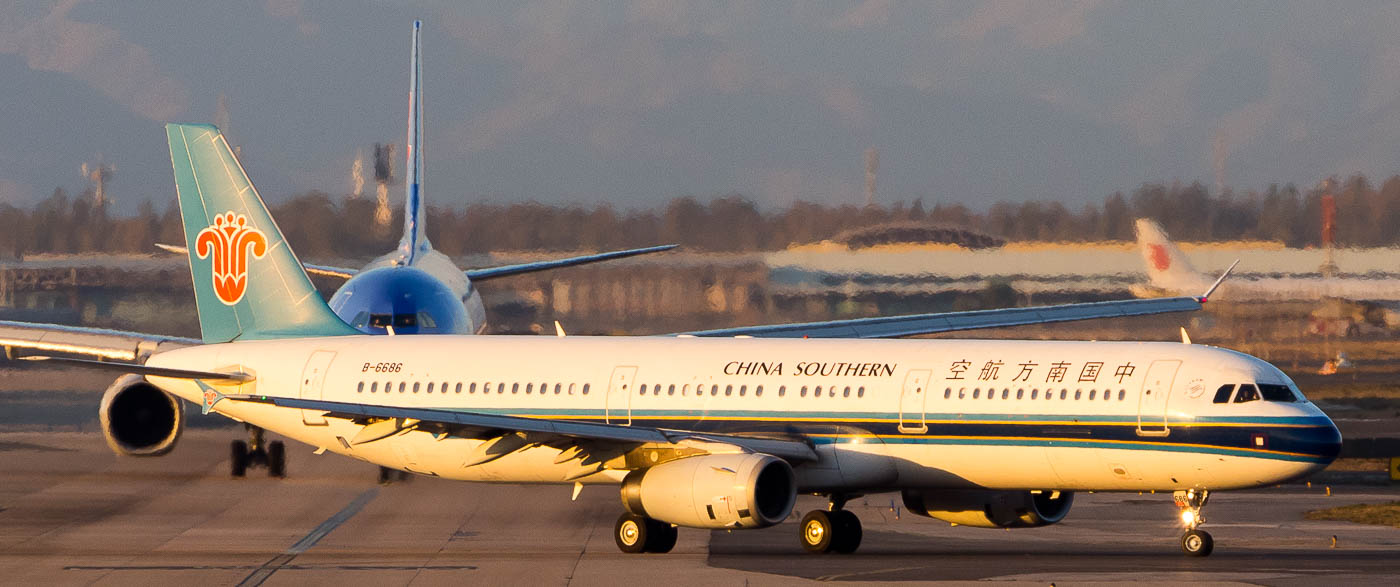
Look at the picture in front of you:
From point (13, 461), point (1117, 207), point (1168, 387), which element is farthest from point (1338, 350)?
point (13, 461)

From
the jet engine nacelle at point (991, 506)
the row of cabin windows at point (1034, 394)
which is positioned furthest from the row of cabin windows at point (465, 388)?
the row of cabin windows at point (1034, 394)

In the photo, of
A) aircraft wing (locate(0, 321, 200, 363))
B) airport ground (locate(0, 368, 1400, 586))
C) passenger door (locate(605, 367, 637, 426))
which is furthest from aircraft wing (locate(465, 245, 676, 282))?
passenger door (locate(605, 367, 637, 426))

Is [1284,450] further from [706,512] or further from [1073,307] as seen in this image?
[1073,307]

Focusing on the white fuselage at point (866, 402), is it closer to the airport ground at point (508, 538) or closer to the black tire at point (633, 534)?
the black tire at point (633, 534)

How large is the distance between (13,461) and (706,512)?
21794mm

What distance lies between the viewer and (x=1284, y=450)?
24.8 m

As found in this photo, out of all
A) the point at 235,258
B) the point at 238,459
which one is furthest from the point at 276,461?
the point at 235,258

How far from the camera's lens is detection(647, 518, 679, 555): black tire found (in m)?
27.5

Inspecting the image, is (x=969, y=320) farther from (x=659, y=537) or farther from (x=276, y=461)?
(x=276, y=461)

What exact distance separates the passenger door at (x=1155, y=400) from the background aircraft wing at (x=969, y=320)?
11732 millimetres

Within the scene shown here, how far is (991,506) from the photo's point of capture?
91.1 ft

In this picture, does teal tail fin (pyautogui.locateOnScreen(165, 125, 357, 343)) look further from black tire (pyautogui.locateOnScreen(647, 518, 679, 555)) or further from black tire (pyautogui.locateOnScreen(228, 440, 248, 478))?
black tire (pyautogui.locateOnScreen(647, 518, 679, 555))

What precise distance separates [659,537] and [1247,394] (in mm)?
8190

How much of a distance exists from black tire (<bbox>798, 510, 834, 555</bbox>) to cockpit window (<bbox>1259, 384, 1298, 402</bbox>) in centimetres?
617
